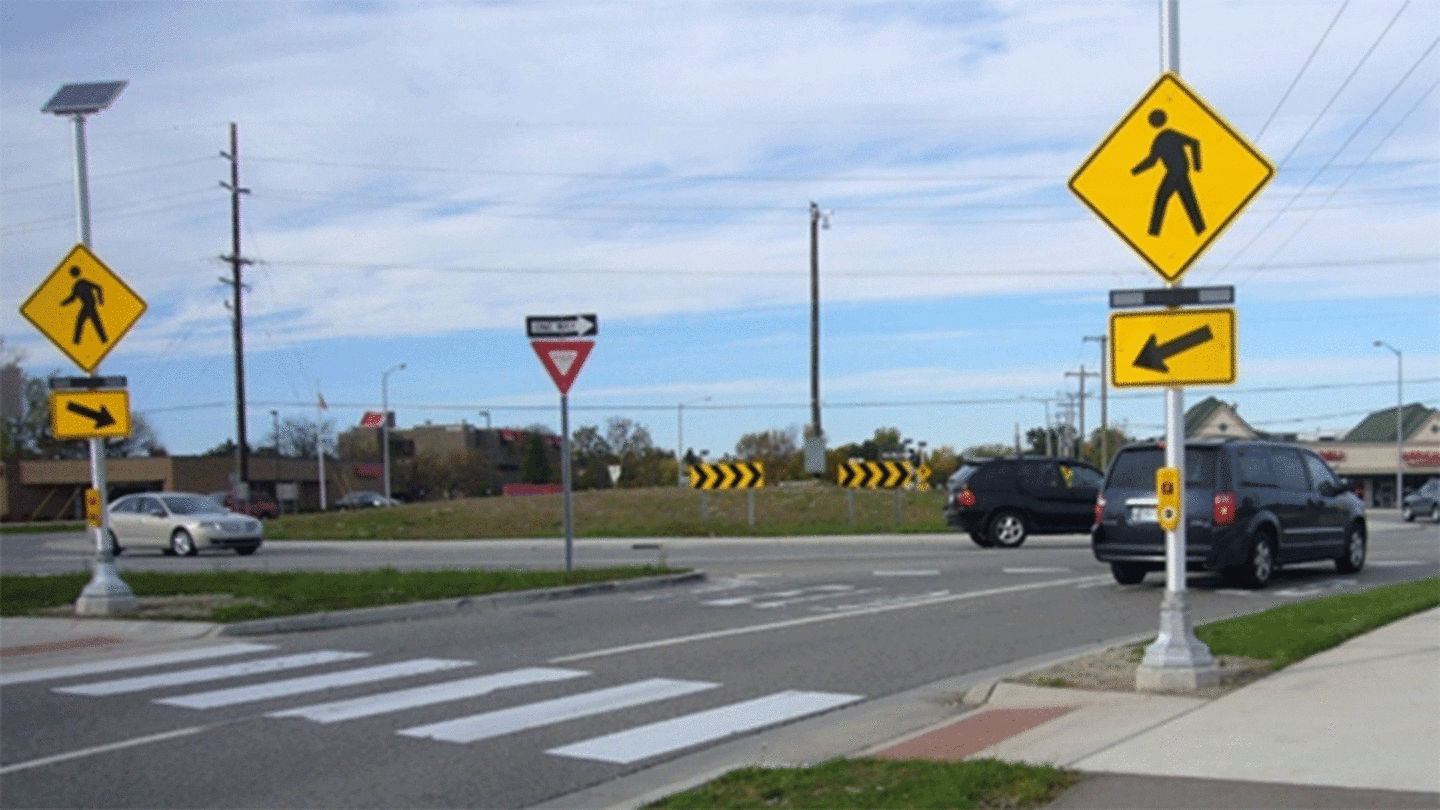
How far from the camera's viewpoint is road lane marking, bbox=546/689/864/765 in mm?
8406

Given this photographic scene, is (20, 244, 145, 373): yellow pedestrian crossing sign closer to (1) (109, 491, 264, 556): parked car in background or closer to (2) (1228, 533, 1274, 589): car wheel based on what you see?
(2) (1228, 533, 1274, 589): car wheel

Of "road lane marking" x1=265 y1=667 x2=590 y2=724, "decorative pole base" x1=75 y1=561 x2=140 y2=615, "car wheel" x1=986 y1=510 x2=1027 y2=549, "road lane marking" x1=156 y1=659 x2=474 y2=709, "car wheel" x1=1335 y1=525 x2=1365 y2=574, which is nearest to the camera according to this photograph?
"road lane marking" x1=265 y1=667 x2=590 y2=724

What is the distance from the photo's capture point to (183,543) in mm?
31516

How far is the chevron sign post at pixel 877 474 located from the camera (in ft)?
119

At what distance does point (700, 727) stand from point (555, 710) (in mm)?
1135

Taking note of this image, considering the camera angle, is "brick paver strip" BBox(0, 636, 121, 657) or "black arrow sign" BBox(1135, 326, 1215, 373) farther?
"brick paver strip" BBox(0, 636, 121, 657)

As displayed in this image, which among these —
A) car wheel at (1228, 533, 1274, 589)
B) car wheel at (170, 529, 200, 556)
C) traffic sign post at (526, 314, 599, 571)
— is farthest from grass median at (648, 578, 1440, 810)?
car wheel at (170, 529, 200, 556)

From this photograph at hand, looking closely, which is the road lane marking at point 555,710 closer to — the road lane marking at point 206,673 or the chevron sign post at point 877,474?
the road lane marking at point 206,673

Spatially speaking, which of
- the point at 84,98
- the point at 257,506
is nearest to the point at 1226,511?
the point at 84,98

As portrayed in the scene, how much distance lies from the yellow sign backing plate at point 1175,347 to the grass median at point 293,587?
914 centimetres

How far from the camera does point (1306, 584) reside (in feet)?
58.9

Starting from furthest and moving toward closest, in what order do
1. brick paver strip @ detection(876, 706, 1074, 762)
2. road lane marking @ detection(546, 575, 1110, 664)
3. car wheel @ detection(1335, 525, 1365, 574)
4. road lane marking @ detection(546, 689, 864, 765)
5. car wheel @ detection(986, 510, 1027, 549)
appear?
car wheel @ detection(986, 510, 1027, 549)
car wheel @ detection(1335, 525, 1365, 574)
road lane marking @ detection(546, 575, 1110, 664)
road lane marking @ detection(546, 689, 864, 765)
brick paver strip @ detection(876, 706, 1074, 762)

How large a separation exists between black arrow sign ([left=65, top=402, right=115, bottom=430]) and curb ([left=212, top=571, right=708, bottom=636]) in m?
3.06

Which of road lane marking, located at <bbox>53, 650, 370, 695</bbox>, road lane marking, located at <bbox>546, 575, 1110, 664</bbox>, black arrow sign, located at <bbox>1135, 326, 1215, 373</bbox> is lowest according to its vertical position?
road lane marking, located at <bbox>546, 575, 1110, 664</bbox>
